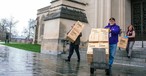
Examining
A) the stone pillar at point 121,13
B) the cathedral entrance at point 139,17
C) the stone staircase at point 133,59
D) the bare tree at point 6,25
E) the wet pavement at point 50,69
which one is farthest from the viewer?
the bare tree at point 6,25

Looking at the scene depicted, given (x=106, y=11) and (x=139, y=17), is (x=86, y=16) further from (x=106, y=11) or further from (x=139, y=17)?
(x=139, y=17)

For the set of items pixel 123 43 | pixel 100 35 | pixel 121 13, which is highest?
pixel 121 13

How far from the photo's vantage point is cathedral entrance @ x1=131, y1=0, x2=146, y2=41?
17297 millimetres

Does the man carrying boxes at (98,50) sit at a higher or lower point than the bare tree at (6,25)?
lower

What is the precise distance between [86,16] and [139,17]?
→ 162 inches

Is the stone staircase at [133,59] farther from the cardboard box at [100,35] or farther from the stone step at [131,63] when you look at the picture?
the cardboard box at [100,35]

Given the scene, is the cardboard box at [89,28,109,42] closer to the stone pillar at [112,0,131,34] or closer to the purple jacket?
the purple jacket

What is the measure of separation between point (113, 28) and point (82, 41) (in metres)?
9.42

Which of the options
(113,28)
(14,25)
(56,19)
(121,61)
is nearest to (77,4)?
(56,19)

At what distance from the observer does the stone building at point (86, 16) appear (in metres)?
15.9

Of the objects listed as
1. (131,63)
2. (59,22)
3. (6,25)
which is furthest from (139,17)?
(6,25)

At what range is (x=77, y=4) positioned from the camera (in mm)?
17500

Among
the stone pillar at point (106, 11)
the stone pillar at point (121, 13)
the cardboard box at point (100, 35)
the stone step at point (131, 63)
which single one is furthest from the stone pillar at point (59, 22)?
the cardboard box at point (100, 35)

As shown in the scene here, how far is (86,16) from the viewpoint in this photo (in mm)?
18000
